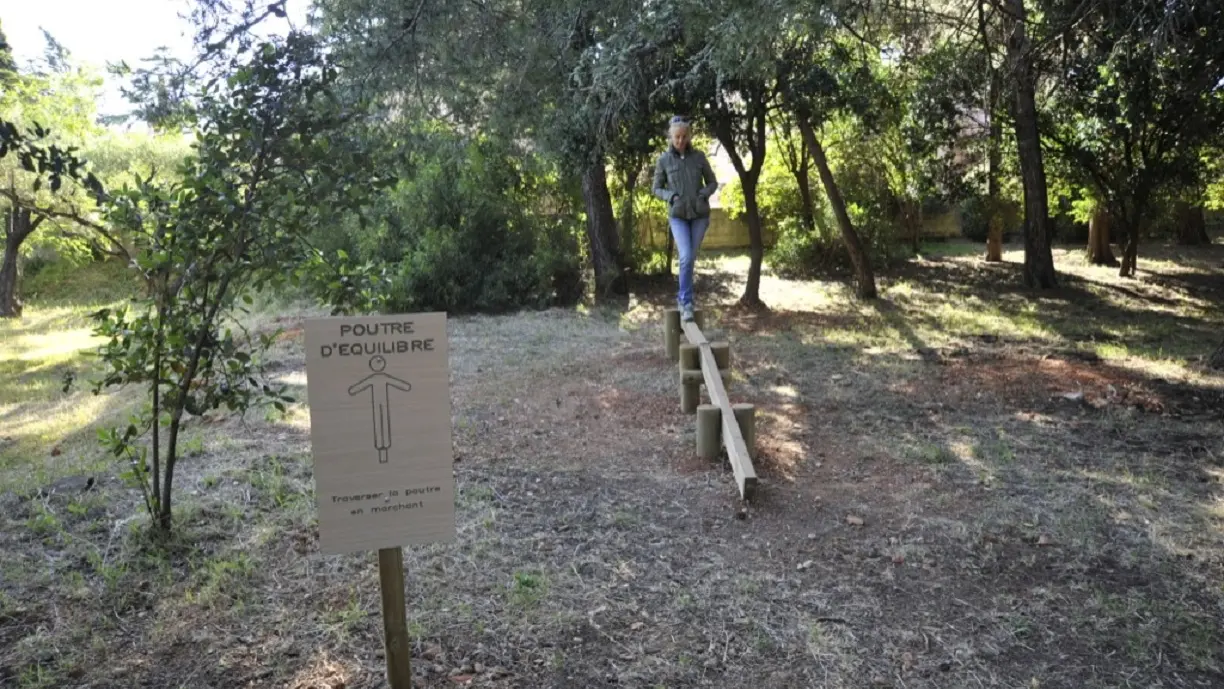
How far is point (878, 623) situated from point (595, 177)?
411 inches

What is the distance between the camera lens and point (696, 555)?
4.14m

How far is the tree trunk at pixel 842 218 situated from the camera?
11539 millimetres

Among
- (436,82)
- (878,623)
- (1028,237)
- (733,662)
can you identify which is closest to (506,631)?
(733,662)

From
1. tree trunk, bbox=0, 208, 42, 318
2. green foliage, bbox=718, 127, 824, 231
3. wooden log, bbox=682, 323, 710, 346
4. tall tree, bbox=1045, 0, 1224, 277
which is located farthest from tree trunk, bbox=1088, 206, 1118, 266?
tree trunk, bbox=0, 208, 42, 318

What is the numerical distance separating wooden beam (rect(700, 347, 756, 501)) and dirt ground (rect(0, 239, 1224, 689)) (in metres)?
0.15

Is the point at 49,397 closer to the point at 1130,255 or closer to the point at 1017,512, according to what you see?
the point at 1017,512

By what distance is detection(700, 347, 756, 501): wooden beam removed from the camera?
4.68 metres

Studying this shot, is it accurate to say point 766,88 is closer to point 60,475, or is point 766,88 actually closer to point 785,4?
point 785,4

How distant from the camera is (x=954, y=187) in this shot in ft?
50.3

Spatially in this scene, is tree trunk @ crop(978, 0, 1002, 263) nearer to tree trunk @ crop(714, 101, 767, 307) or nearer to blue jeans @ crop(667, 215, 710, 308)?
tree trunk @ crop(714, 101, 767, 307)

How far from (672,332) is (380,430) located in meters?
5.99

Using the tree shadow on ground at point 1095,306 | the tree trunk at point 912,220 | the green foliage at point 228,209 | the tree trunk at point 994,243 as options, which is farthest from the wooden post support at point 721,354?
the tree trunk at point 994,243

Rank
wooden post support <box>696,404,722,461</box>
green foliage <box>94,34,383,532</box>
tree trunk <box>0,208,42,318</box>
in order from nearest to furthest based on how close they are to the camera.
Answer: green foliage <box>94,34,383,532</box> < wooden post support <box>696,404,722,461</box> < tree trunk <box>0,208,42,318</box>

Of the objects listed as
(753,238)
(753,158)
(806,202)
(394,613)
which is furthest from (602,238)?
(394,613)
